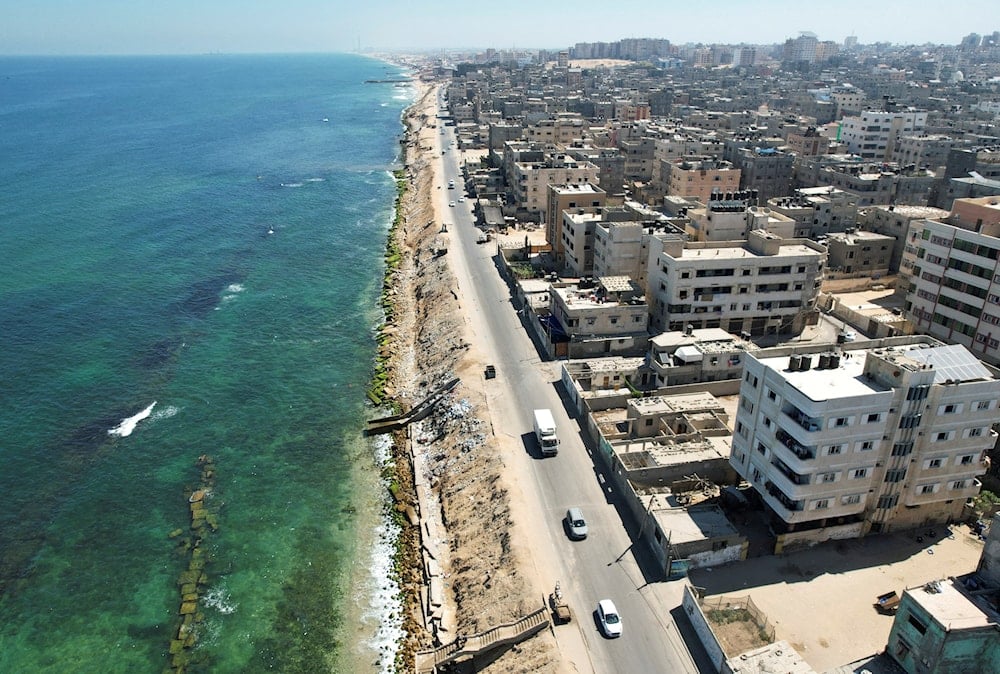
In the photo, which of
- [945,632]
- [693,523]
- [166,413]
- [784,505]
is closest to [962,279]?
[784,505]

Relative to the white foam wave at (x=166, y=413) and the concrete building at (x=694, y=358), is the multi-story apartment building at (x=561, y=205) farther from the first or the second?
the white foam wave at (x=166, y=413)

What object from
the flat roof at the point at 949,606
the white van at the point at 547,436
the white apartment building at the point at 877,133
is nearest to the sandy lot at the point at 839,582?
the flat roof at the point at 949,606

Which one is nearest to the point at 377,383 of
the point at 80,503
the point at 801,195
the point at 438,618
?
the point at 80,503

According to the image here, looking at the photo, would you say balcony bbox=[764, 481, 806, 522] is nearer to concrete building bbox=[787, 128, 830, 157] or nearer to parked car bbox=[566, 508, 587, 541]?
parked car bbox=[566, 508, 587, 541]

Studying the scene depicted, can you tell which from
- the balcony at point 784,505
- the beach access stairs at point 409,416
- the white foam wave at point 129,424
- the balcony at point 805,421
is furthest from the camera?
the beach access stairs at point 409,416

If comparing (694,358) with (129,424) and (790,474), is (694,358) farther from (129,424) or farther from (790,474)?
(129,424)

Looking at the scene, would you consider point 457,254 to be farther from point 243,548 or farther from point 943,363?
point 943,363

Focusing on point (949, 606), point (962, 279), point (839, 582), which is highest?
point (962, 279)
